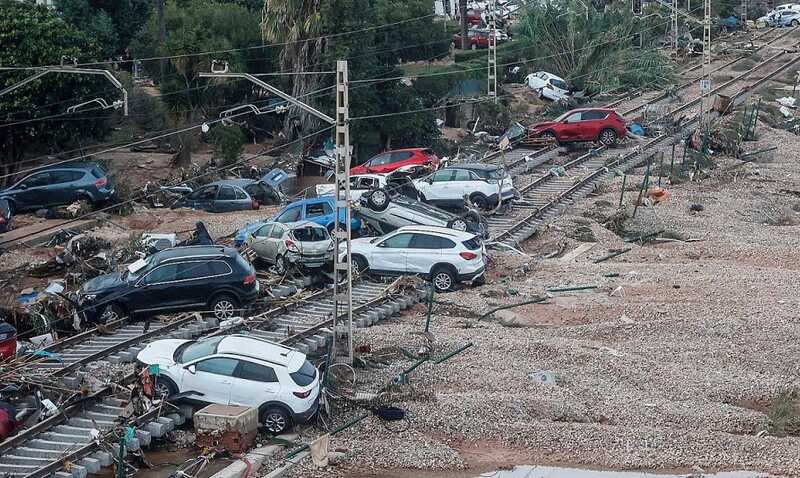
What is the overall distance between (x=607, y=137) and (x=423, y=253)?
68.2 feet

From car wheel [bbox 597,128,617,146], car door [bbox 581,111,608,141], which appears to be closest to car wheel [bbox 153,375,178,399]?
car door [bbox 581,111,608,141]

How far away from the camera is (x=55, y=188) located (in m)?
37.0

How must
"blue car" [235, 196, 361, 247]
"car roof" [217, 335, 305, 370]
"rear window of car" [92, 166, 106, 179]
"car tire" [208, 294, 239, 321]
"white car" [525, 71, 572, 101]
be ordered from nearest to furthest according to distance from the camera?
→ "car roof" [217, 335, 305, 370] → "car tire" [208, 294, 239, 321] → "blue car" [235, 196, 361, 247] → "rear window of car" [92, 166, 106, 179] → "white car" [525, 71, 572, 101]

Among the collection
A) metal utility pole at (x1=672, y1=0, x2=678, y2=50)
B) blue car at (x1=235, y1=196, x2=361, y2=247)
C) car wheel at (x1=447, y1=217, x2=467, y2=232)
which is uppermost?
metal utility pole at (x1=672, y1=0, x2=678, y2=50)

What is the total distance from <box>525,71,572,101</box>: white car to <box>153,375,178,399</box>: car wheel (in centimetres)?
4179

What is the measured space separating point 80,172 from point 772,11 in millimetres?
64962

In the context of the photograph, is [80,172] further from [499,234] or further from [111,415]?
[111,415]

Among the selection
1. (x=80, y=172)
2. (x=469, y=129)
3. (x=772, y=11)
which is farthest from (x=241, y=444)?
(x=772, y=11)

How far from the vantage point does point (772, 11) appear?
3482 inches

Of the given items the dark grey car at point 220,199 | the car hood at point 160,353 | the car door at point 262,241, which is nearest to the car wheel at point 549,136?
the dark grey car at point 220,199

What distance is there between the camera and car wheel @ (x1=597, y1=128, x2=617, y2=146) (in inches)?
1863

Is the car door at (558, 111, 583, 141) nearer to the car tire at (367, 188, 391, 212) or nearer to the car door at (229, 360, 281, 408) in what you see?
the car tire at (367, 188, 391, 212)

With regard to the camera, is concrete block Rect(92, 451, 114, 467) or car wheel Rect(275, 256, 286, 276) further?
car wheel Rect(275, 256, 286, 276)

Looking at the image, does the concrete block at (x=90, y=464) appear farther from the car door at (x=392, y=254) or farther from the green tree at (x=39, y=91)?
the green tree at (x=39, y=91)
